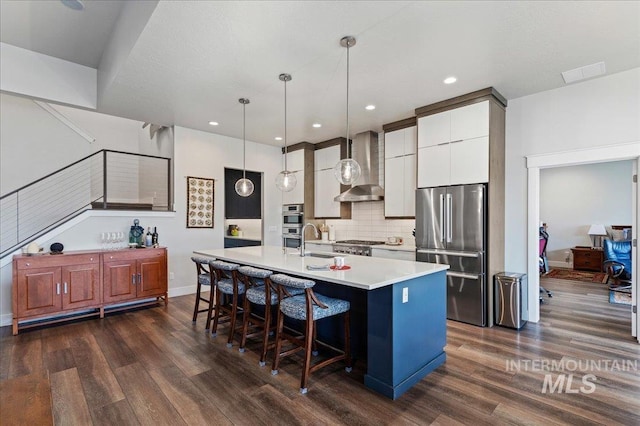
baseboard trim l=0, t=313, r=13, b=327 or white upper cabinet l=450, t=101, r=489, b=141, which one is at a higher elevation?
white upper cabinet l=450, t=101, r=489, b=141

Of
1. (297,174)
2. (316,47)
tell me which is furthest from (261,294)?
(297,174)

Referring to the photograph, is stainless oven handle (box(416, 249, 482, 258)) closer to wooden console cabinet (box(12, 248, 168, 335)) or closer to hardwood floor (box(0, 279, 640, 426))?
hardwood floor (box(0, 279, 640, 426))

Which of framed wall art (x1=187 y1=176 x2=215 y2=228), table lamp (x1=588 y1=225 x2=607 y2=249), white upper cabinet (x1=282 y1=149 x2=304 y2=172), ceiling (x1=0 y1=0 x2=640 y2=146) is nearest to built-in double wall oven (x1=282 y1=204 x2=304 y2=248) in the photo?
white upper cabinet (x1=282 y1=149 x2=304 y2=172)

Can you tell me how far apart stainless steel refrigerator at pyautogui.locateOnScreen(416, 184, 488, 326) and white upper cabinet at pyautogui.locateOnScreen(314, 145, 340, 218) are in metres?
2.22

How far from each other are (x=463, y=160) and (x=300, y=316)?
3036 mm

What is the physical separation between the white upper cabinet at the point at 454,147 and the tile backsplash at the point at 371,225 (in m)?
1.25

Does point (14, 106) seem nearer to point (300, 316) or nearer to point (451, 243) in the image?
point (300, 316)

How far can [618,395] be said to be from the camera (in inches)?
95.3

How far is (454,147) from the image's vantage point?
427 cm

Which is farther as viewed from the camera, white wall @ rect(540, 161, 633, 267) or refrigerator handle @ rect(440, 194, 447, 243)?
white wall @ rect(540, 161, 633, 267)

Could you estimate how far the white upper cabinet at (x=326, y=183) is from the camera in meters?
6.39

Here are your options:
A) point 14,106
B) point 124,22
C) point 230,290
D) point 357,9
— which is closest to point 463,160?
point 357,9

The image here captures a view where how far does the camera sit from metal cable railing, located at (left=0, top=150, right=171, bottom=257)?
5219 millimetres

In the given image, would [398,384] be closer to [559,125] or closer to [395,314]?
[395,314]
